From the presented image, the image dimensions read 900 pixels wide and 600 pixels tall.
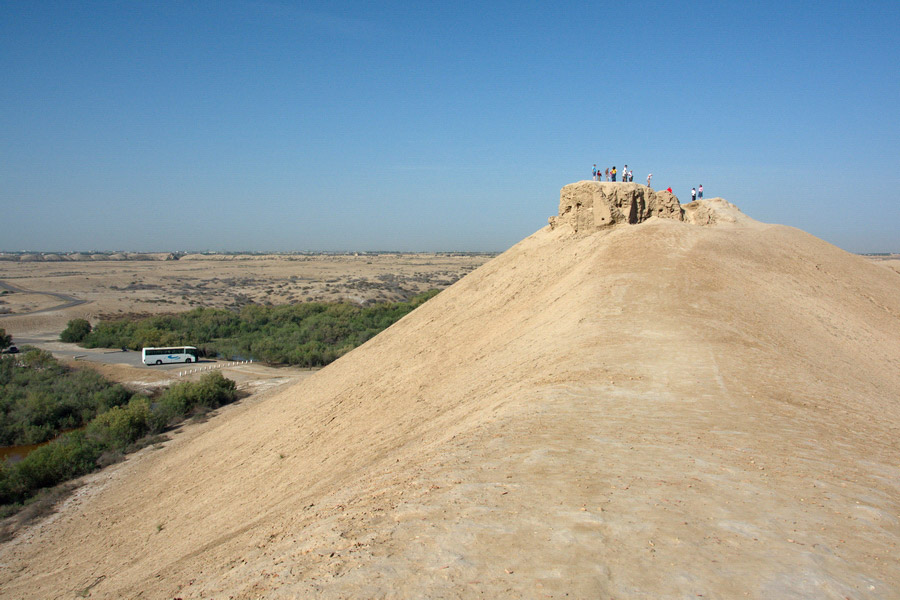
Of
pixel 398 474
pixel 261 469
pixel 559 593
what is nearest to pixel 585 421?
pixel 398 474

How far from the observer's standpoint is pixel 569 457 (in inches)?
253

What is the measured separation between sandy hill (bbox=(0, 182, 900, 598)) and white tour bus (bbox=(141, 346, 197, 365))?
19.3m

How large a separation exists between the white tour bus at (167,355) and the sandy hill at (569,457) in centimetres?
1931

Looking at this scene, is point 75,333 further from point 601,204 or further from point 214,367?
point 601,204

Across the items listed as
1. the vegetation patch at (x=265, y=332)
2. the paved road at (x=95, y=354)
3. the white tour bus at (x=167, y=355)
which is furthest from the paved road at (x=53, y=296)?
the white tour bus at (x=167, y=355)

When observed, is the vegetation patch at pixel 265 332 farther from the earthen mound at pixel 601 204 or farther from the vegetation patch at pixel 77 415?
the earthen mound at pixel 601 204

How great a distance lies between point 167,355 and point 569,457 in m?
37.0

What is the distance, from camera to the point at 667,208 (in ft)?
69.9

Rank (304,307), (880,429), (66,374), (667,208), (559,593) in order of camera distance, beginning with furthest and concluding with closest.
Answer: (304,307)
(66,374)
(667,208)
(880,429)
(559,593)

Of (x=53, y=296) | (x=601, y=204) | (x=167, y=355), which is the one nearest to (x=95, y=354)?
(x=167, y=355)

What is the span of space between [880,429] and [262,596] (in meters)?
8.82

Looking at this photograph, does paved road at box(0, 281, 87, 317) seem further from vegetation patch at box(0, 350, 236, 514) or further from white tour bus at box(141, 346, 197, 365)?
vegetation patch at box(0, 350, 236, 514)

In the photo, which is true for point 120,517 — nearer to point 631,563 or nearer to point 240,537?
point 240,537

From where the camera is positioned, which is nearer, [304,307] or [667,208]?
[667,208]
